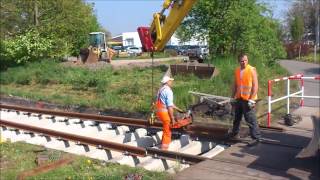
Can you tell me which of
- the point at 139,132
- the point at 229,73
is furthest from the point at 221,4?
the point at 139,132

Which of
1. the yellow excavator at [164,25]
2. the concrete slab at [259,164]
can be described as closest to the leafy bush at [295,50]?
the yellow excavator at [164,25]

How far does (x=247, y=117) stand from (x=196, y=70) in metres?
A: 11.4

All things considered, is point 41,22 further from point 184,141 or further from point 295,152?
point 295,152

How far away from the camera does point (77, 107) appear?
1775cm

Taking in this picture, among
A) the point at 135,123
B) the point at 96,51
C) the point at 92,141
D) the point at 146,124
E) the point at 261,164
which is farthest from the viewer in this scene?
the point at 96,51

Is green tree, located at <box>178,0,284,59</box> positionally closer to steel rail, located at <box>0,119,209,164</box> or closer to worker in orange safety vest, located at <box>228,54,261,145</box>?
worker in orange safety vest, located at <box>228,54,261,145</box>

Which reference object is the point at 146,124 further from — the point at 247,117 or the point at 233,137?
the point at 247,117

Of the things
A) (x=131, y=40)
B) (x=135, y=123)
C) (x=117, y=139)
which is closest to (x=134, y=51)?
(x=131, y=40)

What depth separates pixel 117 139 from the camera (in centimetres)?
1202

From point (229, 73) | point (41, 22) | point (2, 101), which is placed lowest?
point (2, 101)

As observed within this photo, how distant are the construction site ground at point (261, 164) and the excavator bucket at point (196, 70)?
10.1 m

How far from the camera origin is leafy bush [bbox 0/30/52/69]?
28.9 metres

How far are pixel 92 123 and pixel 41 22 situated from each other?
18.4 metres

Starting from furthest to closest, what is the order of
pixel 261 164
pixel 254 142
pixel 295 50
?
pixel 295 50 < pixel 254 142 < pixel 261 164
